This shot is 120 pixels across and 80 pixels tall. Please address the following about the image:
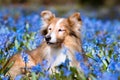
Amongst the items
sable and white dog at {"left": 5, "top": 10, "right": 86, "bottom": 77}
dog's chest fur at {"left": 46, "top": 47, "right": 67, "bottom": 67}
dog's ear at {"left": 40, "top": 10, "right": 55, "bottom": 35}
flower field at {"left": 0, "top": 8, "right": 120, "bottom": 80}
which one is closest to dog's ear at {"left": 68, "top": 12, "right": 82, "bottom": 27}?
sable and white dog at {"left": 5, "top": 10, "right": 86, "bottom": 77}

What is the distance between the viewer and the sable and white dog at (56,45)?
26.5 feet

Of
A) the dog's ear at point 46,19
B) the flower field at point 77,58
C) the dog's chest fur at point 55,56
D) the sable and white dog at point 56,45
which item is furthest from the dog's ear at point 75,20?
the dog's chest fur at point 55,56

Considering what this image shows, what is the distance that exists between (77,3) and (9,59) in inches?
1435

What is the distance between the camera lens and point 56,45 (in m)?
8.22

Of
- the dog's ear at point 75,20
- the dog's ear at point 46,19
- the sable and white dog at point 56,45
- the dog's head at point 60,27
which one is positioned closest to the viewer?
the sable and white dog at point 56,45

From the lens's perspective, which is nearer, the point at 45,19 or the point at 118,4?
the point at 45,19

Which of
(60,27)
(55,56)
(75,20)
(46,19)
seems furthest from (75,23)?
(55,56)

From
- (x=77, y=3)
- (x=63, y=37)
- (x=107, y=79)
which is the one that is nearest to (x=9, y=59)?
(x=63, y=37)

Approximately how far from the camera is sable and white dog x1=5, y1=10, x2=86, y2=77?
8.08m

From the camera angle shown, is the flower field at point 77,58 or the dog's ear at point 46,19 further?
the dog's ear at point 46,19

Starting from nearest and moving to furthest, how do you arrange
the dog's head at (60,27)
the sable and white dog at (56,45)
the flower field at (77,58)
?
the flower field at (77,58)
the sable and white dog at (56,45)
the dog's head at (60,27)

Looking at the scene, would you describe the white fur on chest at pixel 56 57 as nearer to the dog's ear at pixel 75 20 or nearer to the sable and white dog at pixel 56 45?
the sable and white dog at pixel 56 45

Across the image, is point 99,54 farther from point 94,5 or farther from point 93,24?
point 94,5

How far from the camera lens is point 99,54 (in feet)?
27.7
